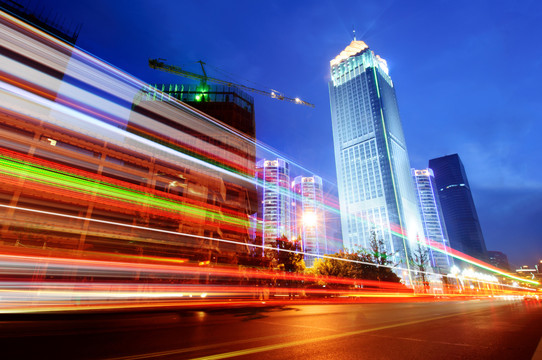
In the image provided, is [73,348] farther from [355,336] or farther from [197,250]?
[197,250]

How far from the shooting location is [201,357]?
3584 millimetres

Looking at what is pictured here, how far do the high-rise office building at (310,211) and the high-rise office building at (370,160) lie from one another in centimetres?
2269

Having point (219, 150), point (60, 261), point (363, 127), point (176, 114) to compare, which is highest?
point (363, 127)

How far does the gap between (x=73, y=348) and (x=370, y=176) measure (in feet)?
448

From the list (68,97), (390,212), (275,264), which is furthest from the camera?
(390,212)

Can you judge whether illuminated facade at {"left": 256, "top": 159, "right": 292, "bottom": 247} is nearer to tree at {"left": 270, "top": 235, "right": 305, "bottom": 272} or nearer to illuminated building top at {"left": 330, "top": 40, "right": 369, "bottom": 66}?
illuminated building top at {"left": 330, "top": 40, "right": 369, "bottom": 66}

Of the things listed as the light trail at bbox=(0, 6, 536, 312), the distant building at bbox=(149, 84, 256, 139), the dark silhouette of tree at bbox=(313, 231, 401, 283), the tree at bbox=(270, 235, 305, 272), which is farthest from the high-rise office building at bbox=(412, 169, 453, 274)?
the light trail at bbox=(0, 6, 536, 312)

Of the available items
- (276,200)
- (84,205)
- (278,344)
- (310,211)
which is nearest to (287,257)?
(84,205)

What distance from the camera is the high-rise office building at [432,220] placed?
503 ft

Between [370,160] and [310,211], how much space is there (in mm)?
48532

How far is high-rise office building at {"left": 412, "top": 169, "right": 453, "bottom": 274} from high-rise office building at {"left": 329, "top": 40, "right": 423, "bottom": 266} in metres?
36.1

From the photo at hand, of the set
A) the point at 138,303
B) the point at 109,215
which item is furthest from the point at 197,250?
the point at 138,303

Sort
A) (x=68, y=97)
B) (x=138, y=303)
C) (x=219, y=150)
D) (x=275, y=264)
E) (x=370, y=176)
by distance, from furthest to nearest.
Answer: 1. (x=370, y=176)
2. (x=219, y=150)
3. (x=275, y=264)
4. (x=68, y=97)
5. (x=138, y=303)

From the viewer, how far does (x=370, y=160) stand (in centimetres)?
13075
